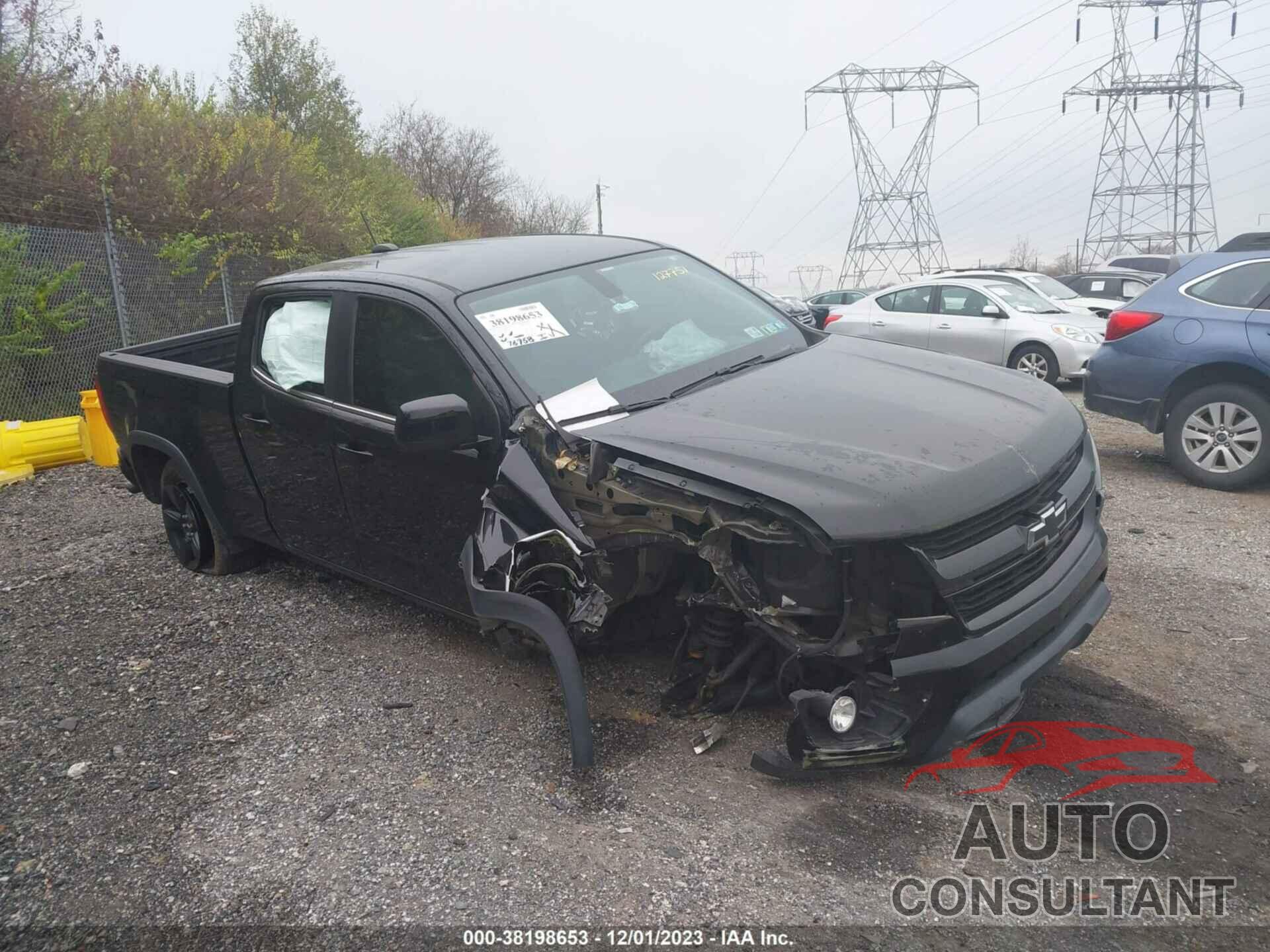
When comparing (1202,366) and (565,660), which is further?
(1202,366)

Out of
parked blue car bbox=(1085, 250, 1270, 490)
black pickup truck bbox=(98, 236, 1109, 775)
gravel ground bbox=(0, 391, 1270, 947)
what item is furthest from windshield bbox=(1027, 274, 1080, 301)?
black pickup truck bbox=(98, 236, 1109, 775)

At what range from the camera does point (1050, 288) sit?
13148 mm

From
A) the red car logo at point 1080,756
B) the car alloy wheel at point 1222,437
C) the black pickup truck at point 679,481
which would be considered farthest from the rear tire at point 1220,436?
the red car logo at point 1080,756

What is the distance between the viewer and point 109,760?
11.6ft

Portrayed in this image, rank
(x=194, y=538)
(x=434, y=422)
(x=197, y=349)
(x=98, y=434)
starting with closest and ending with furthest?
(x=434, y=422) < (x=194, y=538) < (x=197, y=349) < (x=98, y=434)

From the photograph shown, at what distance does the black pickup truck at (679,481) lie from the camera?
8.82ft

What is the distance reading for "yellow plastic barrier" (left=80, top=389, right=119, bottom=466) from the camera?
28.6 feet

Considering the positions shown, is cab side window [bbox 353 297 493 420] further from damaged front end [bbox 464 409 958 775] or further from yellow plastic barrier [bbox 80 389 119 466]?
yellow plastic barrier [bbox 80 389 119 466]

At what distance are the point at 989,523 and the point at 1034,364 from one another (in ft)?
31.2

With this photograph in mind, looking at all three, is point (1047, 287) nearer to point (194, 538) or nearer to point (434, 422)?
point (194, 538)

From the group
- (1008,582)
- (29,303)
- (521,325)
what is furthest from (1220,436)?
(29,303)

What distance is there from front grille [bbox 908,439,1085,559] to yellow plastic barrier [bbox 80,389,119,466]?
826 centimetres

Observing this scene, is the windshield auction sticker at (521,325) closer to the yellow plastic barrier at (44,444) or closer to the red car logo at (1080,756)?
the red car logo at (1080,756)

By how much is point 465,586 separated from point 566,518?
27.9 inches
